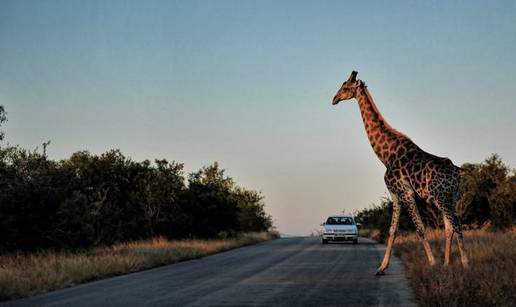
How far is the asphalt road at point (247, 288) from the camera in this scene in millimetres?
10531

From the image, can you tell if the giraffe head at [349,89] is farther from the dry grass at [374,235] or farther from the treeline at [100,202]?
the dry grass at [374,235]

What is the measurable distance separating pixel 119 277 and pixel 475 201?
951 inches

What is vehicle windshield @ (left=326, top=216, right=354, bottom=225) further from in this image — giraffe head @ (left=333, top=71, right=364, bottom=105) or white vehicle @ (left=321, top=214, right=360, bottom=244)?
giraffe head @ (left=333, top=71, right=364, bottom=105)

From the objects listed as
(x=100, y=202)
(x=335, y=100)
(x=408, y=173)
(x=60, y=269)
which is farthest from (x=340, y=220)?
(x=60, y=269)

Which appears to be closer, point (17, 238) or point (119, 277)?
point (119, 277)

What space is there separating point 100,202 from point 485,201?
2146cm

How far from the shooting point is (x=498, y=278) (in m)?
11.2

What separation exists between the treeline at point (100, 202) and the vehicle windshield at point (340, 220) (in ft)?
22.9

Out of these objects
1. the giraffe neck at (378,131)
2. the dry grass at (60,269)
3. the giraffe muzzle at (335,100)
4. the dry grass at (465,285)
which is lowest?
the dry grass at (465,285)

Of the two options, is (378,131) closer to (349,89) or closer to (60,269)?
(349,89)

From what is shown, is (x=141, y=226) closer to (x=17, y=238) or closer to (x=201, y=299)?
(x=17, y=238)

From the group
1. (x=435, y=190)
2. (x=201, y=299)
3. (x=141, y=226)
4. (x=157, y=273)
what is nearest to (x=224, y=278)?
(x=157, y=273)

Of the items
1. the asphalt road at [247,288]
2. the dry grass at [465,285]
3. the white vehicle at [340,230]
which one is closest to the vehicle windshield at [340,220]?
the white vehicle at [340,230]

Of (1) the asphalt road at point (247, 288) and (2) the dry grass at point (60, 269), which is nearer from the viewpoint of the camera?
(1) the asphalt road at point (247, 288)
